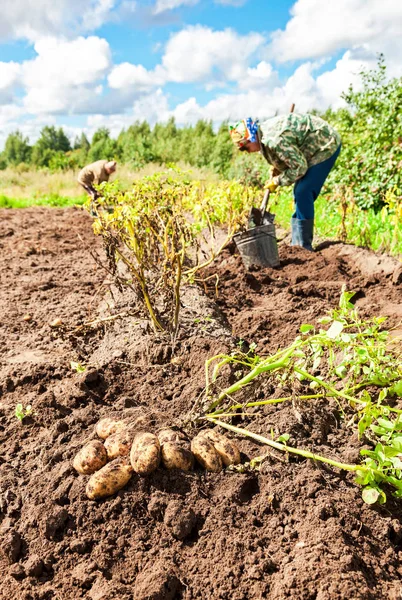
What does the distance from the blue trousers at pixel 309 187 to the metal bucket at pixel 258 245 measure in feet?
2.67

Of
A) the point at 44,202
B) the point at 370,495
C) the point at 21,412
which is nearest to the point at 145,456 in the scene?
the point at 370,495

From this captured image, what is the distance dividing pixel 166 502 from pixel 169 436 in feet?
0.77

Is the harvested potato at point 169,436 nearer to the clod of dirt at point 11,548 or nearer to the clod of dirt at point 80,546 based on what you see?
the clod of dirt at point 80,546

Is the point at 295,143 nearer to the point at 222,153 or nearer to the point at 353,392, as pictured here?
the point at 353,392

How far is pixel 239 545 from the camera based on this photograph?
1.58 m

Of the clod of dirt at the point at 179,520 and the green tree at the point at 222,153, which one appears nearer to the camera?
the clod of dirt at the point at 179,520

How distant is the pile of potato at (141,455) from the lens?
68.4 inches

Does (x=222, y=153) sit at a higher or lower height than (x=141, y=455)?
higher

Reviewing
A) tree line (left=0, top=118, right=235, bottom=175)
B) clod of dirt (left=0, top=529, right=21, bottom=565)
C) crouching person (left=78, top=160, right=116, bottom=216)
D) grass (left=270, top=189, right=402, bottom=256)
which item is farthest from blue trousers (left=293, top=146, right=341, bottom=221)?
tree line (left=0, top=118, right=235, bottom=175)

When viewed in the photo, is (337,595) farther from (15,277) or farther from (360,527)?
(15,277)

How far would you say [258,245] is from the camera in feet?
15.9

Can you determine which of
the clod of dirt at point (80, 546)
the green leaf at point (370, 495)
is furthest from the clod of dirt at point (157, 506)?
the green leaf at point (370, 495)

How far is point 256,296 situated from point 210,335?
131 centimetres

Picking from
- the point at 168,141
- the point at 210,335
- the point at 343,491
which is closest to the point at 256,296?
the point at 210,335
